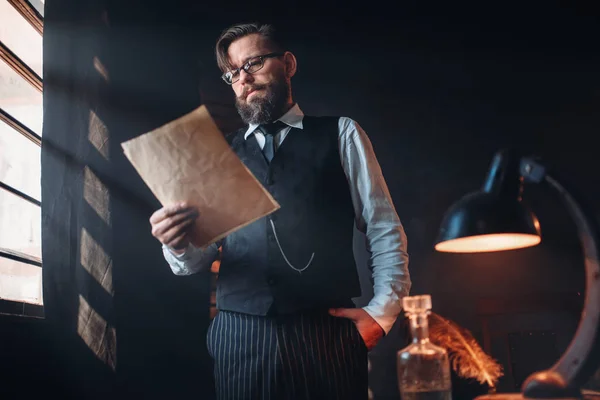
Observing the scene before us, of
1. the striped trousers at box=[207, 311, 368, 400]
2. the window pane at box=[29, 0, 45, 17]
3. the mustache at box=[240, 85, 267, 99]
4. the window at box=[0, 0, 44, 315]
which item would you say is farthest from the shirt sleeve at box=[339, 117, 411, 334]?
the window pane at box=[29, 0, 45, 17]

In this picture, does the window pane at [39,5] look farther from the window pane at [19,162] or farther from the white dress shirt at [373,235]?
the white dress shirt at [373,235]

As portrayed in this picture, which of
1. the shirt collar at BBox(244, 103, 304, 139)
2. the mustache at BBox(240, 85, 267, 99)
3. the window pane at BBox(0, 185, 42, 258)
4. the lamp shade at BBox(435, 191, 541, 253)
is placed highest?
the mustache at BBox(240, 85, 267, 99)

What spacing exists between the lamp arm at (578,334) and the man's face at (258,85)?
2.78 ft

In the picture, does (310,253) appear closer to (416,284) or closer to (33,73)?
(33,73)

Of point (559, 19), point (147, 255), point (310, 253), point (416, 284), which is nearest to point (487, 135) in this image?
point (559, 19)

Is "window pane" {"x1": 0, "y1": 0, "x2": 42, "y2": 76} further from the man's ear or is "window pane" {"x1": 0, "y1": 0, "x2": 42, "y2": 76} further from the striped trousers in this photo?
the striped trousers

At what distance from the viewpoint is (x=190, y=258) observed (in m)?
1.48

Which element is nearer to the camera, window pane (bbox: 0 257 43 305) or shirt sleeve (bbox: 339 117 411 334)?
shirt sleeve (bbox: 339 117 411 334)

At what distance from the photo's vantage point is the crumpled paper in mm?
1142

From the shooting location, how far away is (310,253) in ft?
4.75

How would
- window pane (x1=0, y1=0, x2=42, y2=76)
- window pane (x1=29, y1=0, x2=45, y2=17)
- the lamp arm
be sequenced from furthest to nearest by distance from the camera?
window pane (x1=29, y1=0, x2=45, y2=17)
window pane (x1=0, y1=0, x2=42, y2=76)
the lamp arm

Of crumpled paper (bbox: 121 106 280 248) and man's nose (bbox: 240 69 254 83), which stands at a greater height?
man's nose (bbox: 240 69 254 83)

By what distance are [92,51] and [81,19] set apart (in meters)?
0.13

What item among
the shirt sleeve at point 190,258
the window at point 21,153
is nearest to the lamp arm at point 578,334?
the shirt sleeve at point 190,258
